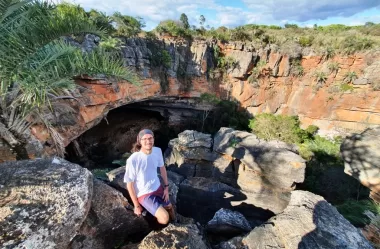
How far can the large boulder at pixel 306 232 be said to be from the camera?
106 inches

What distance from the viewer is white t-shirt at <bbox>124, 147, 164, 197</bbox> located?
2.51m

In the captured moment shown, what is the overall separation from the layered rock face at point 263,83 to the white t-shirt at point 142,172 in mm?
7388

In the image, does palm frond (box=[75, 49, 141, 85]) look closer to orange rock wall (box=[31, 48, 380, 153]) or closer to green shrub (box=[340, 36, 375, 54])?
orange rock wall (box=[31, 48, 380, 153])

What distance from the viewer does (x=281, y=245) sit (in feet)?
8.91

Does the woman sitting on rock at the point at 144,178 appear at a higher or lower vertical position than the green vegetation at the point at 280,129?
higher

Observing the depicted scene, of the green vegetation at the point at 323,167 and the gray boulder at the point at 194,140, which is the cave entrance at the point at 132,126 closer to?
the gray boulder at the point at 194,140

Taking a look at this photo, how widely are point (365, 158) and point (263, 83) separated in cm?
1046

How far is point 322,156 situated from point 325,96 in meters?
4.04

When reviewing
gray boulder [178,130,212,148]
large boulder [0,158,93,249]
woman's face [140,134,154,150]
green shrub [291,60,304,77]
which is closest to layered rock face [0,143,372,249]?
large boulder [0,158,93,249]

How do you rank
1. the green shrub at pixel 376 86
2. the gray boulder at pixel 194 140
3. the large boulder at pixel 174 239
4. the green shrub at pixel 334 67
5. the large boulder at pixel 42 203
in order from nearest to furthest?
the large boulder at pixel 42 203, the large boulder at pixel 174 239, the gray boulder at pixel 194 140, the green shrub at pixel 376 86, the green shrub at pixel 334 67

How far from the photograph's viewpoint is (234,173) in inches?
322

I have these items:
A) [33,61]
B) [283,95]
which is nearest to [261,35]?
[283,95]

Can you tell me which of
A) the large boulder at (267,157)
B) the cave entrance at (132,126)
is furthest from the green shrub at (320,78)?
the cave entrance at (132,126)

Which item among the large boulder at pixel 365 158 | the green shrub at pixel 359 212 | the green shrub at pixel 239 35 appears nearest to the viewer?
the green shrub at pixel 359 212
